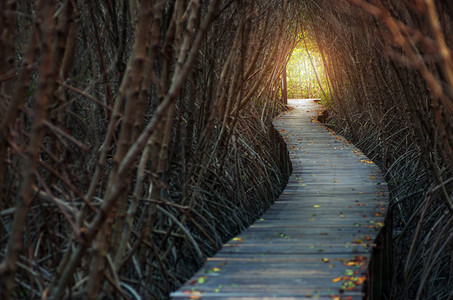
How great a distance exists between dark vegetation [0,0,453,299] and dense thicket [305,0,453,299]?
0.07ft

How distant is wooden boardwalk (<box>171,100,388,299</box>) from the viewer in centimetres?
229

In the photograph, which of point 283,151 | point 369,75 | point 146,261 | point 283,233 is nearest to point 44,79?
point 146,261

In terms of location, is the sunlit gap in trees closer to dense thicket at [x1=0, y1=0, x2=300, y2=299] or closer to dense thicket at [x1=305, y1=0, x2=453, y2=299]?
dense thicket at [x1=305, y1=0, x2=453, y2=299]

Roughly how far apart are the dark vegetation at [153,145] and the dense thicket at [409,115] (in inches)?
0.8

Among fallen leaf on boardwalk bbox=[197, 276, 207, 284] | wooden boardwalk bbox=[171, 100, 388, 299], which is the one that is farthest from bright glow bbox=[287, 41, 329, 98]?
fallen leaf on boardwalk bbox=[197, 276, 207, 284]

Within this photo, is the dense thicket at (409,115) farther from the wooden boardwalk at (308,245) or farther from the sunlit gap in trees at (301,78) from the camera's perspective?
the sunlit gap in trees at (301,78)

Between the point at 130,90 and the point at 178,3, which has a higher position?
the point at 178,3

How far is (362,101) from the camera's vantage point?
937 cm

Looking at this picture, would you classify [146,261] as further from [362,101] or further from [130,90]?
[362,101]

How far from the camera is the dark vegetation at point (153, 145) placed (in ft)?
5.82

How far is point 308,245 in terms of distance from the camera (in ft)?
9.59

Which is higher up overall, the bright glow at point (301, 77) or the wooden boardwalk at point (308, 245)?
the wooden boardwalk at point (308, 245)

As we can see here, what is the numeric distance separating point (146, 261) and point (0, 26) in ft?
4.54

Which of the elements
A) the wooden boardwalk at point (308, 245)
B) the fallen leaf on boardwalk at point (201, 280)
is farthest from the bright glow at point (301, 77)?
the fallen leaf on boardwalk at point (201, 280)
